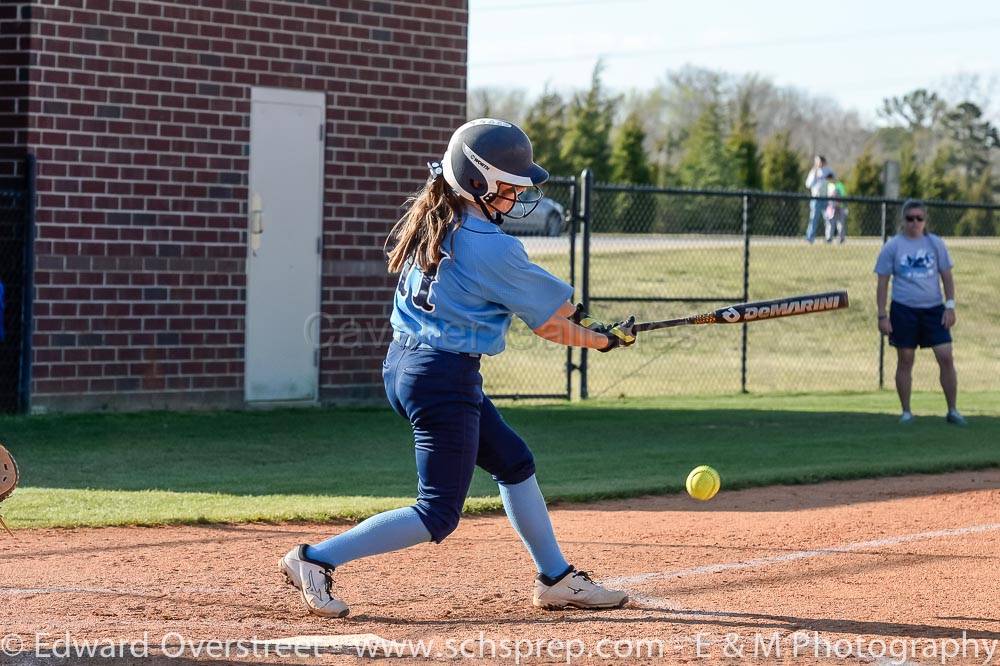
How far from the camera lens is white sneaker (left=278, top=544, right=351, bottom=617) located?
531cm

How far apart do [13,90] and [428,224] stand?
8.19m

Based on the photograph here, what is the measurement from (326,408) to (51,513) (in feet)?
18.9

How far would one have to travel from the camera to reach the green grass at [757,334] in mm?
20281

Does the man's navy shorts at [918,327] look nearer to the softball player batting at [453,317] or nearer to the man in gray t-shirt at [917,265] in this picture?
the man in gray t-shirt at [917,265]

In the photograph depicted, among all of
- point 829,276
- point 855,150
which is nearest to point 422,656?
point 829,276

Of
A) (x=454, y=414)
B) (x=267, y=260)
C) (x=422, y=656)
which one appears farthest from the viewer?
(x=267, y=260)

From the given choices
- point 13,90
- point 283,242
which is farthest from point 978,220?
point 13,90

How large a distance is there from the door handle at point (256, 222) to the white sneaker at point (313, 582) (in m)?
8.06

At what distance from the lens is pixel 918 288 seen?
1266cm

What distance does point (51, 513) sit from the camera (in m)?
7.90

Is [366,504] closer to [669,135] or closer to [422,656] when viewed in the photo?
[422,656]

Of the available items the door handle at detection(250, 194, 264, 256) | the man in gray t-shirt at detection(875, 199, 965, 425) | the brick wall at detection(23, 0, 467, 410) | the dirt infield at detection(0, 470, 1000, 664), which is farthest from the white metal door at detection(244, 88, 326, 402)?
the man in gray t-shirt at detection(875, 199, 965, 425)

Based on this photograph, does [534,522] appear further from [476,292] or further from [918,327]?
[918,327]

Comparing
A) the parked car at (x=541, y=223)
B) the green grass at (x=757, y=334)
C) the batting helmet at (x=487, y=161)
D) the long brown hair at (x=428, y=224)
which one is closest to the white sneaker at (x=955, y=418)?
the green grass at (x=757, y=334)
